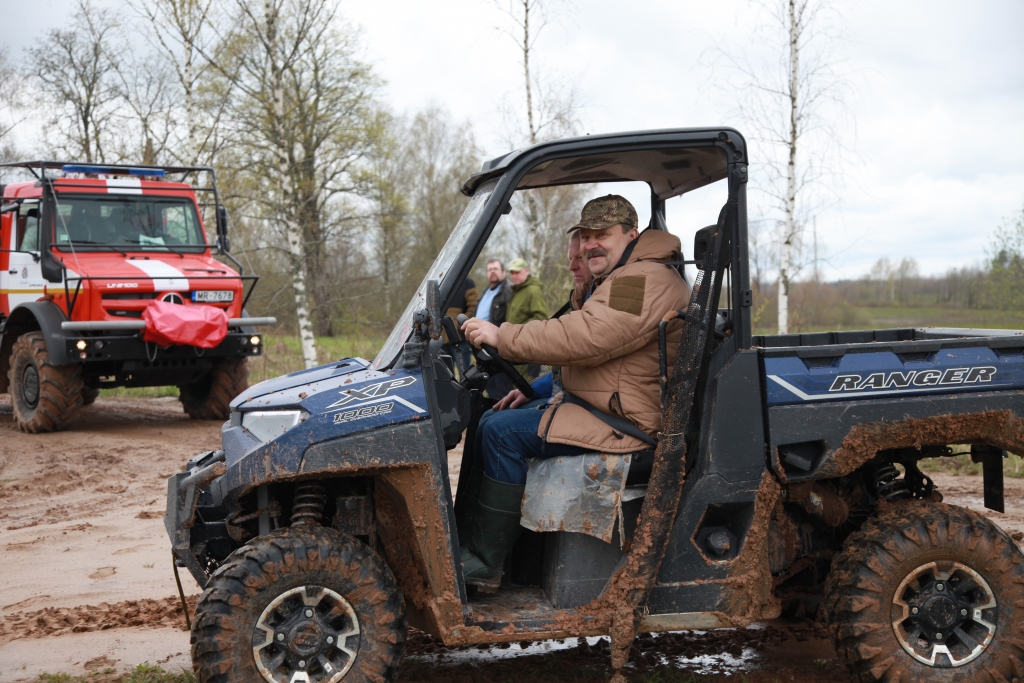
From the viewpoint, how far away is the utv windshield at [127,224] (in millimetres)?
A: 10375

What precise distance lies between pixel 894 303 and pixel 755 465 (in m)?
29.0

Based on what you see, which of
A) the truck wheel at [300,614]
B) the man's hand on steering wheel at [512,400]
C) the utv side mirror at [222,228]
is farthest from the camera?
the utv side mirror at [222,228]

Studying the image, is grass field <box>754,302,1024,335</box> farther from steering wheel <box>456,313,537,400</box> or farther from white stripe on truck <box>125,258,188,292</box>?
steering wheel <box>456,313,537,400</box>

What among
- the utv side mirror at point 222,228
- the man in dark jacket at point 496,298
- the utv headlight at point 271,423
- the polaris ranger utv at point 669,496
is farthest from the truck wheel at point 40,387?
the utv headlight at point 271,423

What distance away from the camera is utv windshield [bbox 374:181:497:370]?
3443 millimetres

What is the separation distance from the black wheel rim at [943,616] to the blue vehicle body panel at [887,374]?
2.23 feet

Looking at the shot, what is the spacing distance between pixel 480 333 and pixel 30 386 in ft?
28.8

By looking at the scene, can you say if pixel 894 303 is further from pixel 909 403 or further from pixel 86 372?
pixel 909 403

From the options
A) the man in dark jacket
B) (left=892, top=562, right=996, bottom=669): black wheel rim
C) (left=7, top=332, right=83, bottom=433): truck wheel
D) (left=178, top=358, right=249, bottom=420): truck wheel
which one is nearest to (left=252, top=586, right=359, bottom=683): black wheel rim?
(left=892, top=562, right=996, bottom=669): black wheel rim

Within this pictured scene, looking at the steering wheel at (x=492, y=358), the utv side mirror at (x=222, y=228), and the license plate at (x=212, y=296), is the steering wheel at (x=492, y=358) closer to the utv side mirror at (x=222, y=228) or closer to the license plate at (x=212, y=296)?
the license plate at (x=212, y=296)

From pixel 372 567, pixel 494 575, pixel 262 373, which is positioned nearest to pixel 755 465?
pixel 494 575

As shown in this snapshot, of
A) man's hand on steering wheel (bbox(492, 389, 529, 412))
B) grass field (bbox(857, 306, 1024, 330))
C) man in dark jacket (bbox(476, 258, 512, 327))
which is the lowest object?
man's hand on steering wheel (bbox(492, 389, 529, 412))

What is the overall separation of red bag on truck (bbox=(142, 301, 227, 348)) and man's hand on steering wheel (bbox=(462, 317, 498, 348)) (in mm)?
7237

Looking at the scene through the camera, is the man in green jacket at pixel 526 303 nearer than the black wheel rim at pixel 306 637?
No
